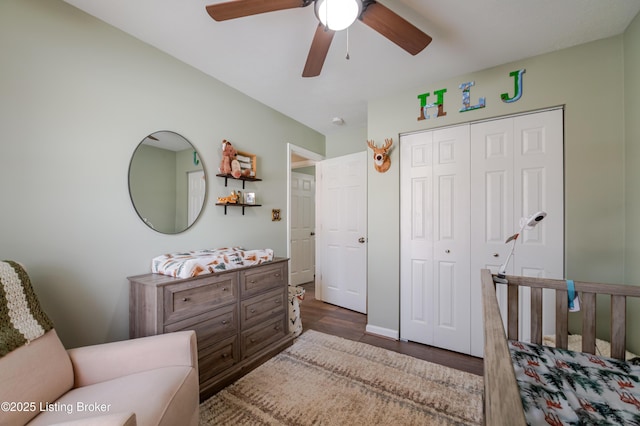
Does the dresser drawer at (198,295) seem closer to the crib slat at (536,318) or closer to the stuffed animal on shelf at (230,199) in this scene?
the stuffed animal on shelf at (230,199)

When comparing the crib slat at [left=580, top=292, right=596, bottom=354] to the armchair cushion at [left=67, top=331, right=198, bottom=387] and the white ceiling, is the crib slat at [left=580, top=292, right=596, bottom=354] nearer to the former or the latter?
the white ceiling

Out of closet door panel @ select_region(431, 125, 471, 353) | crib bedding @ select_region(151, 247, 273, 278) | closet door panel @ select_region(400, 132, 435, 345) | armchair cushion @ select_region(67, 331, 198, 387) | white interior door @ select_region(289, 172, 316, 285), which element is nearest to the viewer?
armchair cushion @ select_region(67, 331, 198, 387)

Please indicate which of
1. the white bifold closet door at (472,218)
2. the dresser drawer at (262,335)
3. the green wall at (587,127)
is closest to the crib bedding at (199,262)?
the dresser drawer at (262,335)

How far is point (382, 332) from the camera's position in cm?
265

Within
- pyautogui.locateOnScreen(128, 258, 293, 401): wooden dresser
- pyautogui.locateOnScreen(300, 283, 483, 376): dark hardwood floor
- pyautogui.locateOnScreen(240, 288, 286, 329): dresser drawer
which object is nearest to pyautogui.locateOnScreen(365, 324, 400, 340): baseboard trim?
pyautogui.locateOnScreen(300, 283, 483, 376): dark hardwood floor

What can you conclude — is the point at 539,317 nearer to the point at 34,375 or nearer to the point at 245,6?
the point at 245,6

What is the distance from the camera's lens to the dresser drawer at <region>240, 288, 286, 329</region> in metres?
1.98

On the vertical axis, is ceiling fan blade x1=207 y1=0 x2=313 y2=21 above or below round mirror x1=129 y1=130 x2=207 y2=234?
above

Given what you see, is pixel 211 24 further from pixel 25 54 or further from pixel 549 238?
pixel 549 238

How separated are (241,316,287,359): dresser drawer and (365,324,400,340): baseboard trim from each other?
0.96 metres

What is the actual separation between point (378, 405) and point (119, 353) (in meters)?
1.54

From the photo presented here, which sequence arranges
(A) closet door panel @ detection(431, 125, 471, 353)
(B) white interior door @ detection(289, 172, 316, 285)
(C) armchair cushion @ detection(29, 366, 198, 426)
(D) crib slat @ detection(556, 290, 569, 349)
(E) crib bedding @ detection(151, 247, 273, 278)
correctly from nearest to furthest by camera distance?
(C) armchair cushion @ detection(29, 366, 198, 426) → (D) crib slat @ detection(556, 290, 569, 349) → (E) crib bedding @ detection(151, 247, 273, 278) → (A) closet door panel @ detection(431, 125, 471, 353) → (B) white interior door @ detection(289, 172, 316, 285)

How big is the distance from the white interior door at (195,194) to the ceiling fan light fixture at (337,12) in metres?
1.55

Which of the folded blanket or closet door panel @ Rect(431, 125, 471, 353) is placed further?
closet door panel @ Rect(431, 125, 471, 353)
